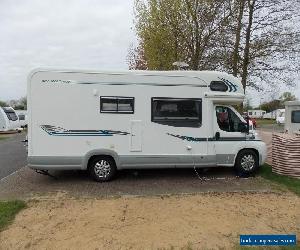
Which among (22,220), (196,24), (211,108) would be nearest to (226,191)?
(211,108)

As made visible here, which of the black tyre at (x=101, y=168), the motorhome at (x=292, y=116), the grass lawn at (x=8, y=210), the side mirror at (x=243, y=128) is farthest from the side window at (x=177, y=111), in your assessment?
the motorhome at (x=292, y=116)

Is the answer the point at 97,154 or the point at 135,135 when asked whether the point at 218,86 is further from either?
the point at 97,154

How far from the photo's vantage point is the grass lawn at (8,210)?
244 inches

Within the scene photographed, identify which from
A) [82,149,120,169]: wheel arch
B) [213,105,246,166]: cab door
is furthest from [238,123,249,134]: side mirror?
[82,149,120,169]: wheel arch

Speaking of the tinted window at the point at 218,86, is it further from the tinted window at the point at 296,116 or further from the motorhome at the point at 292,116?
the tinted window at the point at 296,116

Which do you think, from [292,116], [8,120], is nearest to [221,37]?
[292,116]

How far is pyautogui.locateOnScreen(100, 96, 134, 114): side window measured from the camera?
8.80 meters

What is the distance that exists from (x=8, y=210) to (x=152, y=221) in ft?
9.37

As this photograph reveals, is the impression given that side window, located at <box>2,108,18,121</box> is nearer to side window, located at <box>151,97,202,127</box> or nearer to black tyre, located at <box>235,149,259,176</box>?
side window, located at <box>151,97,202,127</box>

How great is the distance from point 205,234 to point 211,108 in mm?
4379

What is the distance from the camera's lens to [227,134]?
948cm

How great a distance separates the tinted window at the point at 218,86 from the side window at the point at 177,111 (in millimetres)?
514

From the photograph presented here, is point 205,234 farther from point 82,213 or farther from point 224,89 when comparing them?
point 224,89

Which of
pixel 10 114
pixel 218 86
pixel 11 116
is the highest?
pixel 218 86
